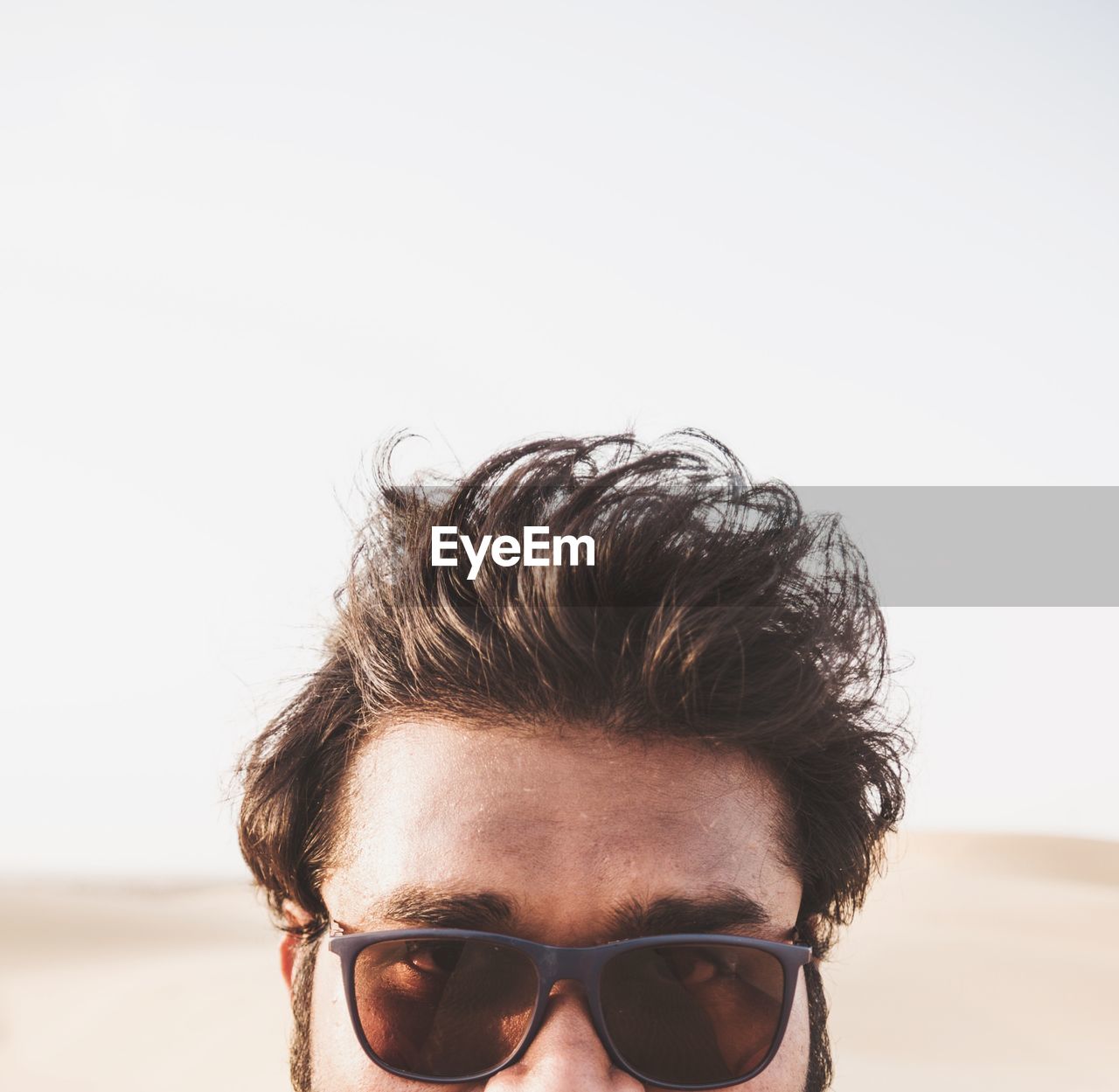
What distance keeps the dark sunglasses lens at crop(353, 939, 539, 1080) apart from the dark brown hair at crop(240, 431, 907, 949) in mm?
439

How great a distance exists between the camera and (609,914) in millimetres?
1723

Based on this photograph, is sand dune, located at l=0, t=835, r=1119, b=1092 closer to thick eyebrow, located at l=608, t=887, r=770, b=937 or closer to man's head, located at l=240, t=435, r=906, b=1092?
man's head, located at l=240, t=435, r=906, b=1092

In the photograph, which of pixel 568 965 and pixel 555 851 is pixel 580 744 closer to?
pixel 555 851

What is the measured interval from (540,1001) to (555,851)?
0.25 metres

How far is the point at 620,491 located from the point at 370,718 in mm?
782

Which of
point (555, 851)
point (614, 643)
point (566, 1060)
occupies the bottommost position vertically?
point (566, 1060)

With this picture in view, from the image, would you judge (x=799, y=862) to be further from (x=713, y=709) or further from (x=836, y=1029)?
(x=836, y=1029)

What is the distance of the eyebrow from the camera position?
5.60 ft

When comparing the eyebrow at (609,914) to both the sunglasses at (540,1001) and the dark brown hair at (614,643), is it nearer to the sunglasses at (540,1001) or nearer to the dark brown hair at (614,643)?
the sunglasses at (540,1001)

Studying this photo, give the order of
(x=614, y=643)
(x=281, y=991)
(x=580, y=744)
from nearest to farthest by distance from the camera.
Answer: (x=580, y=744)
(x=614, y=643)
(x=281, y=991)

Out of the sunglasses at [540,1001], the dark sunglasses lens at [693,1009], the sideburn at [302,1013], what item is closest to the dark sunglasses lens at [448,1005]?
the sunglasses at [540,1001]

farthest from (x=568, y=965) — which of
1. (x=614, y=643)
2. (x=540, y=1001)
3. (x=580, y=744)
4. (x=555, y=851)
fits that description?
(x=614, y=643)

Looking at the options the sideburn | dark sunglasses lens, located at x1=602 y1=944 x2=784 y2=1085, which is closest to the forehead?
dark sunglasses lens, located at x1=602 y1=944 x2=784 y2=1085

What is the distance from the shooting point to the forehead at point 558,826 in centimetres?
173
